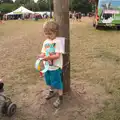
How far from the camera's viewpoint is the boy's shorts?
14.3 feet

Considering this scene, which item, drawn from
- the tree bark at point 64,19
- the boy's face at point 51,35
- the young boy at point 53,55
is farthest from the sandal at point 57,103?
the boy's face at point 51,35

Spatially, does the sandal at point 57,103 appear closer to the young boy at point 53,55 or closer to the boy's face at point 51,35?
the young boy at point 53,55

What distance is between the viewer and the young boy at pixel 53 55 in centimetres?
419

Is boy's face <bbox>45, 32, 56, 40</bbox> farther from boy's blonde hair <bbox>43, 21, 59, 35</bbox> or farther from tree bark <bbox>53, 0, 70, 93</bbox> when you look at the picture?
tree bark <bbox>53, 0, 70, 93</bbox>

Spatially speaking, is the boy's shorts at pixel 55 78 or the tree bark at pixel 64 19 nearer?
the boy's shorts at pixel 55 78

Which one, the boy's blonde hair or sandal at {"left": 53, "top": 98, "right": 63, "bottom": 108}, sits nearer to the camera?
the boy's blonde hair

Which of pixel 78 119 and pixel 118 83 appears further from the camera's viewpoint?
pixel 118 83

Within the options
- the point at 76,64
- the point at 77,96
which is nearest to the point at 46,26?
the point at 77,96

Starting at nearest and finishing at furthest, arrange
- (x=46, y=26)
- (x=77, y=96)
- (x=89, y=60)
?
(x=46, y=26) → (x=77, y=96) → (x=89, y=60)

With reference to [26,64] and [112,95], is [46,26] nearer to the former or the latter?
[112,95]

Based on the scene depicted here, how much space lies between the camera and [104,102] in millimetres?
4719

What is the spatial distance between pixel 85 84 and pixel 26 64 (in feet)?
8.46

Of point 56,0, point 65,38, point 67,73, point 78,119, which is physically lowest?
point 78,119

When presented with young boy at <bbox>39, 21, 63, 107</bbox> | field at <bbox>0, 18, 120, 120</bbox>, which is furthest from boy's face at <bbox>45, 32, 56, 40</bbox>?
field at <bbox>0, 18, 120, 120</bbox>
